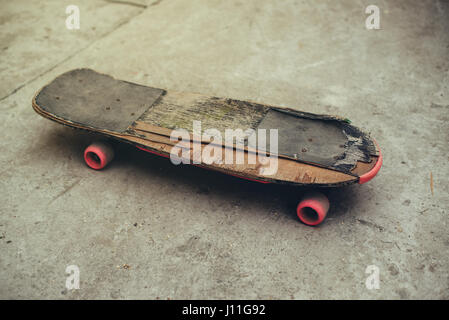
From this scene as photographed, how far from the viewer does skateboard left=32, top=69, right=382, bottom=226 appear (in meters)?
2.75

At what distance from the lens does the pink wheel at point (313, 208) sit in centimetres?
277

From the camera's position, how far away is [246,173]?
9.05ft

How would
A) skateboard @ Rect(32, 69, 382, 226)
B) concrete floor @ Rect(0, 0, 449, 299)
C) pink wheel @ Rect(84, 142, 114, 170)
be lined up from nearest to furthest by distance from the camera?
concrete floor @ Rect(0, 0, 449, 299) < skateboard @ Rect(32, 69, 382, 226) < pink wheel @ Rect(84, 142, 114, 170)

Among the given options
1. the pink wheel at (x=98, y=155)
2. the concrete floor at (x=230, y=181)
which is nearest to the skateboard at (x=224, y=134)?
the pink wheel at (x=98, y=155)

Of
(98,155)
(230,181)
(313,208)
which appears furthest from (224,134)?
(98,155)

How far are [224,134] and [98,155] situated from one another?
117 centimetres

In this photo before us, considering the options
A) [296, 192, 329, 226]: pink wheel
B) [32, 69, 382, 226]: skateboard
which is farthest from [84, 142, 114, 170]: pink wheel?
[296, 192, 329, 226]: pink wheel

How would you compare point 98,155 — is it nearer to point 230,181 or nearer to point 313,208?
point 230,181

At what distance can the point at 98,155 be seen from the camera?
327 cm

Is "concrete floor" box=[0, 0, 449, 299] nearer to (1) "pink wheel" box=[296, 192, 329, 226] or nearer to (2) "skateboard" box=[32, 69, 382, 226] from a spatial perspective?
(1) "pink wheel" box=[296, 192, 329, 226]

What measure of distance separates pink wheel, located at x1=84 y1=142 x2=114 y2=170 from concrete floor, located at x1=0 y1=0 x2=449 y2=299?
0.09 metres

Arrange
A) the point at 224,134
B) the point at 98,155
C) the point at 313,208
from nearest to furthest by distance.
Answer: the point at 313,208 < the point at 224,134 < the point at 98,155

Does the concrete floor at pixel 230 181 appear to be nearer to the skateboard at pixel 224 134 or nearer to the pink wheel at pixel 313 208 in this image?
the pink wheel at pixel 313 208
